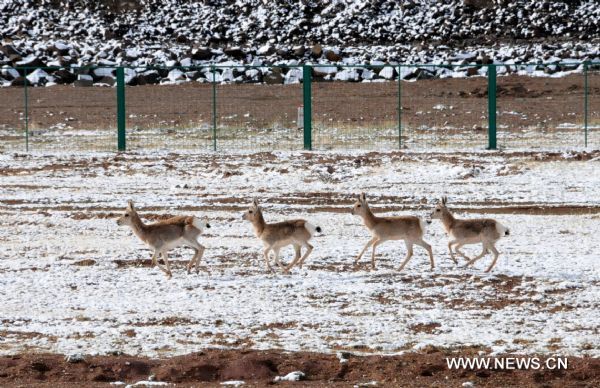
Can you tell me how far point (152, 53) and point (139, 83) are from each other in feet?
27.5

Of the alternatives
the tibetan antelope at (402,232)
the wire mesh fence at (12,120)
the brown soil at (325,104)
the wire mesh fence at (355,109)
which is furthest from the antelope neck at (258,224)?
the brown soil at (325,104)

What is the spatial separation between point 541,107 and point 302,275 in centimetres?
3073

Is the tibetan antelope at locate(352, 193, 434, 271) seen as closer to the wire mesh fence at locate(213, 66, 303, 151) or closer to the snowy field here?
the snowy field

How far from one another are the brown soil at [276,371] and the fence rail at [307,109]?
20.4 m

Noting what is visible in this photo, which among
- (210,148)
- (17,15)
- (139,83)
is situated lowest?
(210,148)

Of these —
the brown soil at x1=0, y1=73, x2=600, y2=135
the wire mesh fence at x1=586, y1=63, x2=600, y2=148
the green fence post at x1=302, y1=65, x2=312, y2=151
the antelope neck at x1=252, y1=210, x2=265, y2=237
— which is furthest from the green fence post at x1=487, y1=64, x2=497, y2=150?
the antelope neck at x1=252, y1=210, x2=265, y2=237

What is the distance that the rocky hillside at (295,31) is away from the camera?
57.1 meters

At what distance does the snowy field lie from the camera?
11.3 m

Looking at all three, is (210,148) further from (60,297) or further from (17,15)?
(17,15)

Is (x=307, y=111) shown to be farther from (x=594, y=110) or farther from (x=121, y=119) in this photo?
(x=594, y=110)

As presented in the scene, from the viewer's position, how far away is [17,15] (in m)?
65.6

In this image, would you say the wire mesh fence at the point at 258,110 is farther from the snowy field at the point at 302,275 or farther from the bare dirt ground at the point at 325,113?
the snowy field at the point at 302,275

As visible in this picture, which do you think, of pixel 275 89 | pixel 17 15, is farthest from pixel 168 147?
pixel 17 15

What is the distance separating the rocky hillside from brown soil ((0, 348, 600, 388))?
45177 millimetres
